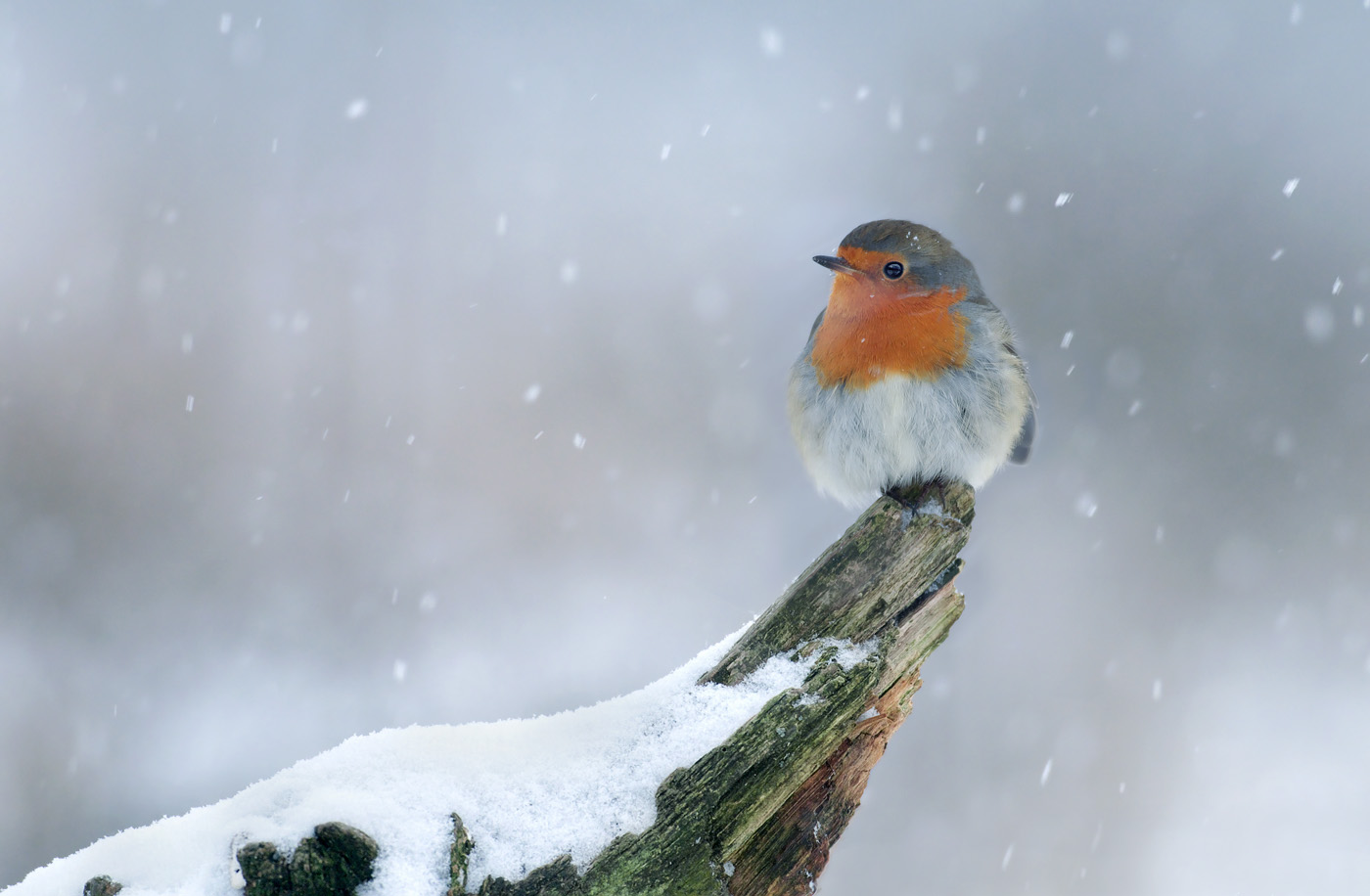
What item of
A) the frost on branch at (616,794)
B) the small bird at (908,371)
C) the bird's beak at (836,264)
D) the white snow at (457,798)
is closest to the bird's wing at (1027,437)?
the small bird at (908,371)

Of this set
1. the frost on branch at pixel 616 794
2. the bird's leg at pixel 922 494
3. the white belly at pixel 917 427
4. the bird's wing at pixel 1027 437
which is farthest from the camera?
the bird's wing at pixel 1027 437

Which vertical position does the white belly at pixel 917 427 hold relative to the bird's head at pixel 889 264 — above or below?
below

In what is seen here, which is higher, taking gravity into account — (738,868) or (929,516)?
(929,516)

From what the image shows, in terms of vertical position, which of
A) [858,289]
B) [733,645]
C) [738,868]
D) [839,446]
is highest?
[858,289]

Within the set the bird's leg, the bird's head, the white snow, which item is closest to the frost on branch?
the white snow

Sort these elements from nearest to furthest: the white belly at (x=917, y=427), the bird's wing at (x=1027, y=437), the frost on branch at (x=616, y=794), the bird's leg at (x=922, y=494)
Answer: the frost on branch at (x=616, y=794)
the bird's leg at (x=922, y=494)
the white belly at (x=917, y=427)
the bird's wing at (x=1027, y=437)

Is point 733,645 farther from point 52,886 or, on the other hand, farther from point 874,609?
point 52,886

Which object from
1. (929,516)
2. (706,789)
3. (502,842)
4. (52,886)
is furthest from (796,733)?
(52,886)

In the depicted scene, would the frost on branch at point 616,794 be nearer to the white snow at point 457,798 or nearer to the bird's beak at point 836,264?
the white snow at point 457,798
